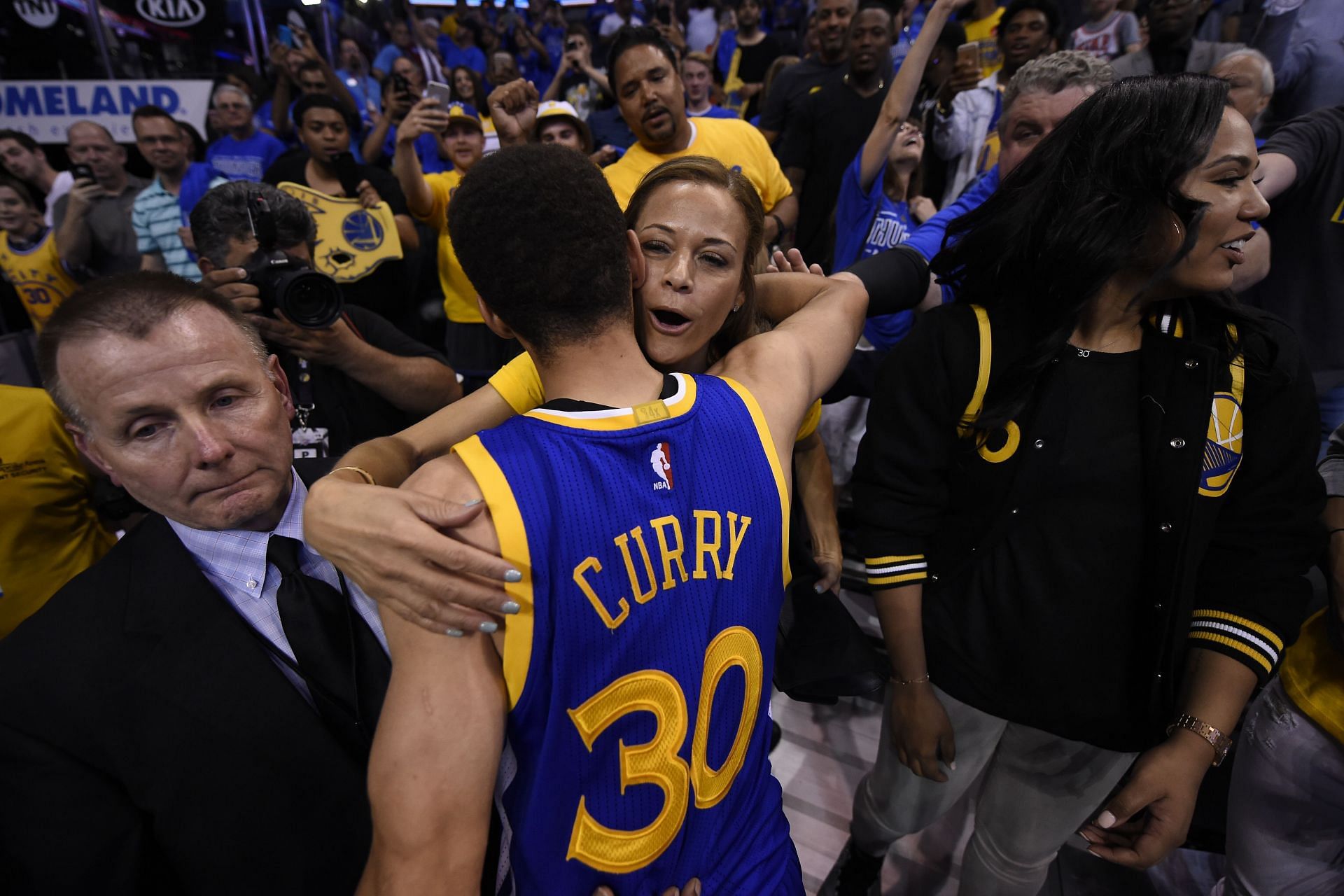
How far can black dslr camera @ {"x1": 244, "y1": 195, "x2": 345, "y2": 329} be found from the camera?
1869 mm

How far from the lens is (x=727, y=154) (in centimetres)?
322

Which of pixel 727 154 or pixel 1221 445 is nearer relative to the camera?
pixel 1221 445

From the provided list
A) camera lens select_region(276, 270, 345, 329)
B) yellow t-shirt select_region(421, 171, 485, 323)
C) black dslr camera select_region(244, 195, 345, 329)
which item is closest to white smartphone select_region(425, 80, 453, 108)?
yellow t-shirt select_region(421, 171, 485, 323)

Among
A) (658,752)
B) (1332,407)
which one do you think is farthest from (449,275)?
(1332,407)

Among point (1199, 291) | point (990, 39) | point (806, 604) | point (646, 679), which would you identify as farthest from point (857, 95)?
point (646, 679)

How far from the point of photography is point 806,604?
1.84 metres

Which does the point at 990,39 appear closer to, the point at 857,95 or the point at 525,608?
the point at 857,95

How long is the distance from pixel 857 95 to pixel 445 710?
166 inches

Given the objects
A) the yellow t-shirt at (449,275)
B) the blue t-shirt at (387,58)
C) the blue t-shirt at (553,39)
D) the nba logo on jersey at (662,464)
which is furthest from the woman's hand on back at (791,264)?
the blue t-shirt at (553,39)

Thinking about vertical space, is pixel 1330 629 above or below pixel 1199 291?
below

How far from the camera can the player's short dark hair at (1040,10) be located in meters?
3.99

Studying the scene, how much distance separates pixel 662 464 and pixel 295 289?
148 centimetres

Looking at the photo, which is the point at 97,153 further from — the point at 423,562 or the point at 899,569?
the point at 899,569

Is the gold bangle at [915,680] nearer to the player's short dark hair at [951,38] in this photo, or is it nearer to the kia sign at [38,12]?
the player's short dark hair at [951,38]
